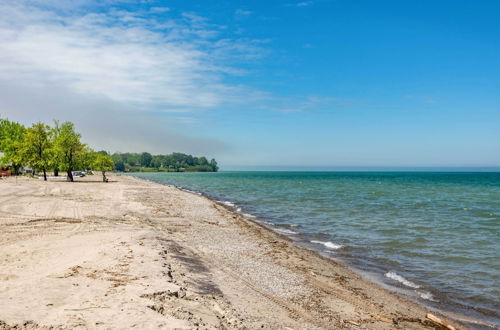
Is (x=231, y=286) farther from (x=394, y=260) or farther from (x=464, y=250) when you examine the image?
(x=464, y=250)

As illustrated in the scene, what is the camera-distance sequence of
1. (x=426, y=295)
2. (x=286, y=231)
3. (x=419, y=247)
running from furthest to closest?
(x=286, y=231), (x=419, y=247), (x=426, y=295)

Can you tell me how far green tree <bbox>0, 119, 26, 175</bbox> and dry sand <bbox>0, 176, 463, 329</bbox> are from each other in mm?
57170

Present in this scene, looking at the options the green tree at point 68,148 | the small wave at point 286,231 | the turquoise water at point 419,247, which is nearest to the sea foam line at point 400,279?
the turquoise water at point 419,247

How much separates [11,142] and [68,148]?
2249 centimetres

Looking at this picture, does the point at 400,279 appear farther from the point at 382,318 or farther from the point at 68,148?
the point at 68,148

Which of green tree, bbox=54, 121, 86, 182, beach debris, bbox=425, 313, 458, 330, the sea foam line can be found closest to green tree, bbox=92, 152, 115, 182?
green tree, bbox=54, 121, 86, 182

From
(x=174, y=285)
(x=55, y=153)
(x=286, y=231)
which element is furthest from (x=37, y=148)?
(x=174, y=285)

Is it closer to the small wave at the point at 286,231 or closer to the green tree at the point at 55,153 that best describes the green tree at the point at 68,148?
the green tree at the point at 55,153

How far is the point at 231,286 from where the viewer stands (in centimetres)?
1028

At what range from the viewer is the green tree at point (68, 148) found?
58.7 metres

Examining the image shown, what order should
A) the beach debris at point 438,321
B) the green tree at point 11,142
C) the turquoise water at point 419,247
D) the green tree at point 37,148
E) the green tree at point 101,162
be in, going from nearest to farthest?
the beach debris at point 438,321 < the turquoise water at point 419,247 < the green tree at point 37,148 < the green tree at point 101,162 < the green tree at point 11,142

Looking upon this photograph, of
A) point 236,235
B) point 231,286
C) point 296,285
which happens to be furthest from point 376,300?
point 236,235

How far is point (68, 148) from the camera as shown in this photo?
59312mm

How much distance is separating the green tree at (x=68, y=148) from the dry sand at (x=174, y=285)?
1793 inches
